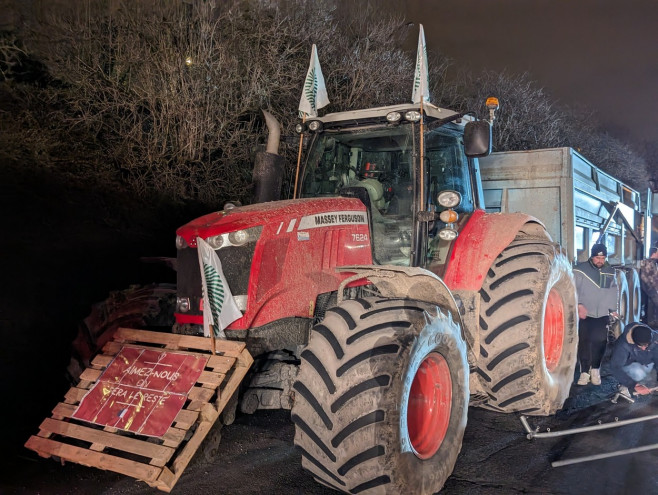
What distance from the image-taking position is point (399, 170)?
4.78 m

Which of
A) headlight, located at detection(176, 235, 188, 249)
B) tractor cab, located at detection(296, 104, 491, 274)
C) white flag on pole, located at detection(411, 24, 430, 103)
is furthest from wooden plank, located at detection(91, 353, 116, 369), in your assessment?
white flag on pole, located at detection(411, 24, 430, 103)

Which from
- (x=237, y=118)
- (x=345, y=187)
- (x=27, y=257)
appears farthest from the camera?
(x=237, y=118)

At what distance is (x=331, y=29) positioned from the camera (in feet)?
43.2

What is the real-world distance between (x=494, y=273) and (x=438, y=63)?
1532cm

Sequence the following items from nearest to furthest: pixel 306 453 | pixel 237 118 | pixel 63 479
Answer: pixel 306 453
pixel 63 479
pixel 237 118

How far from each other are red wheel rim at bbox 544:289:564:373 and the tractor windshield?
152 cm

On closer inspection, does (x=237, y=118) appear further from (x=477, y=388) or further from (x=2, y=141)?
(x=477, y=388)

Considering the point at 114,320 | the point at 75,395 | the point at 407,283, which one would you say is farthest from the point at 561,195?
the point at 75,395

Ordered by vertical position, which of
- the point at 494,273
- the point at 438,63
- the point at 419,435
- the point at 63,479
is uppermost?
the point at 438,63

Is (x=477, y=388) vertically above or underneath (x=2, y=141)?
underneath

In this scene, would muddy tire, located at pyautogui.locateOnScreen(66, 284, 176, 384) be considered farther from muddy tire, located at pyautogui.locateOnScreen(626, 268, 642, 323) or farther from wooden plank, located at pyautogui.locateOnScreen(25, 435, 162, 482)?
muddy tire, located at pyautogui.locateOnScreen(626, 268, 642, 323)

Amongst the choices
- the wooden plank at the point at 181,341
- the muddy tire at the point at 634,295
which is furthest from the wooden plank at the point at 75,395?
the muddy tire at the point at 634,295

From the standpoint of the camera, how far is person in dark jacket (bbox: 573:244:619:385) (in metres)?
6.84

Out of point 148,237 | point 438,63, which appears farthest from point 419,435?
point 438,63
